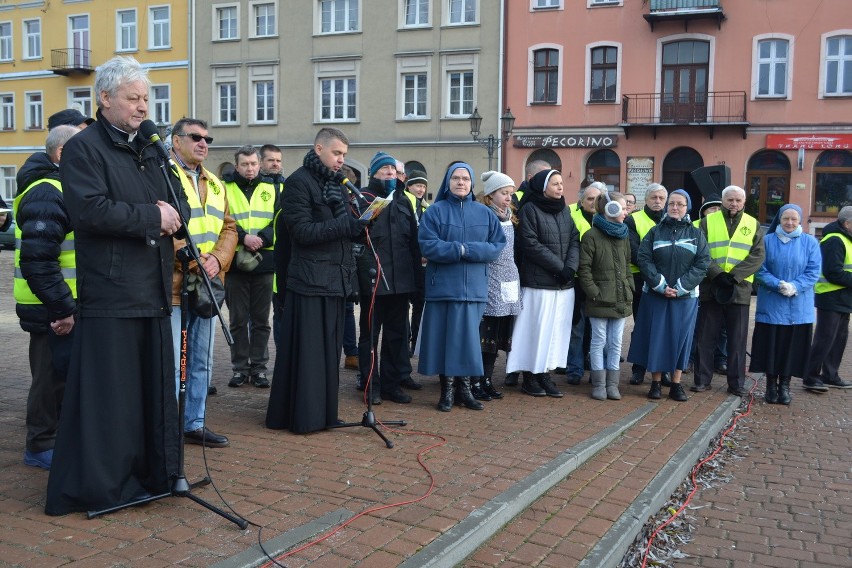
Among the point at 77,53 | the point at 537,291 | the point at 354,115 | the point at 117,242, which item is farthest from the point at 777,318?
the point at 77,53

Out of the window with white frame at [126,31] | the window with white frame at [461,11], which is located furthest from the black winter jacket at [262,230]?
the window with white frame at [126,31]

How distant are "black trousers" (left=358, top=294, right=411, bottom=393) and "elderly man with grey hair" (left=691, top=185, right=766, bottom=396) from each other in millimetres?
3204

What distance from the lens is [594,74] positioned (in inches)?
1251

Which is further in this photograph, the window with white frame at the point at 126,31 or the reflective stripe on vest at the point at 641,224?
the window with white frame at the point at 126,31

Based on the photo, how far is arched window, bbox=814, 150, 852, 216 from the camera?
29.0 m

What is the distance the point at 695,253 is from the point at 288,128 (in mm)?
29624

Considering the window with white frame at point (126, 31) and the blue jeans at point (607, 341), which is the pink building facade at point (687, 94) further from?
the blue jeans at point (607, 341)

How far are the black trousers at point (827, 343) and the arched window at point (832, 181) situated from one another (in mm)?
21366

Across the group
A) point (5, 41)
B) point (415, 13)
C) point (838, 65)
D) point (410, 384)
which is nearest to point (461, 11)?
point (415, 13)

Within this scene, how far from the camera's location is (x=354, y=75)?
34906mm

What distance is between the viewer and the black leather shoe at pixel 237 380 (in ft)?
26.8

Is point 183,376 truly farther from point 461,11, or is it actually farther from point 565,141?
point 461,11

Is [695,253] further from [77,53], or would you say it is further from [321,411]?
[77,53]

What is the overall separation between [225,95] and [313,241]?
1320 inches
